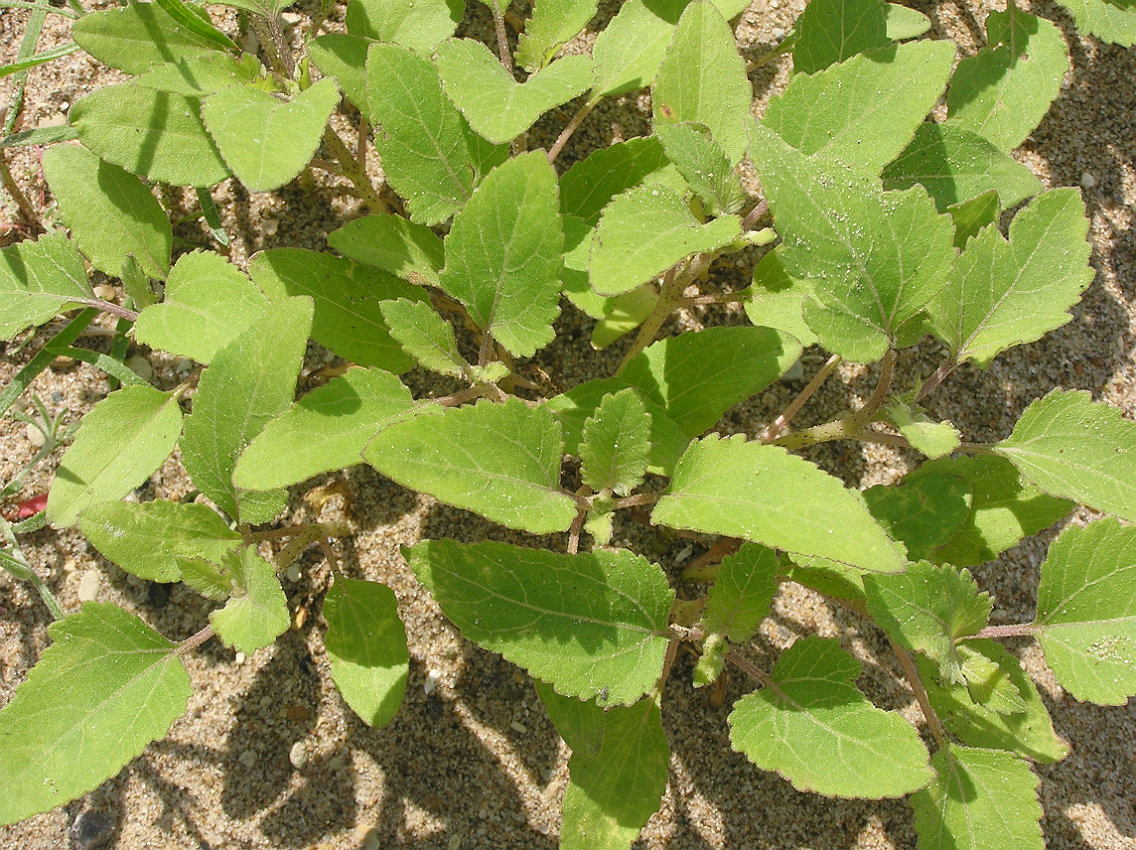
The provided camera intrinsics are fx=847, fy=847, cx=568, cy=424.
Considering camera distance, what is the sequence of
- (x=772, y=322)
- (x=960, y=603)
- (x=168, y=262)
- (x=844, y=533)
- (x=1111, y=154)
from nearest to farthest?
(x=844, y=533) → (x=960, y=603) → (x=772, y=322) → (x=168, y=262) → (x=1111, y=154)

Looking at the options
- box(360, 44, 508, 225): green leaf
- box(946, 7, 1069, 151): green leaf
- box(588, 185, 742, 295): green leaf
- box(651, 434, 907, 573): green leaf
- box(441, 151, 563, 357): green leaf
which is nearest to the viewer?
box(651, 434, 907, 573): green leaf

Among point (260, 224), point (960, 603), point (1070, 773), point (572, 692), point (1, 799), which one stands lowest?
point (1070, 773)

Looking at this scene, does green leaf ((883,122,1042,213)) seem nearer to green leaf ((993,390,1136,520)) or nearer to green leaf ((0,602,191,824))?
green leaf ((993,390,1136,520))

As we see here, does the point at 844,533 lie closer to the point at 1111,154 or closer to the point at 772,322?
the point at 772,322

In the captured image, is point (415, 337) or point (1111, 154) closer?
point (415, 337)

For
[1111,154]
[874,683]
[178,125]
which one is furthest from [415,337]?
[1111,154]

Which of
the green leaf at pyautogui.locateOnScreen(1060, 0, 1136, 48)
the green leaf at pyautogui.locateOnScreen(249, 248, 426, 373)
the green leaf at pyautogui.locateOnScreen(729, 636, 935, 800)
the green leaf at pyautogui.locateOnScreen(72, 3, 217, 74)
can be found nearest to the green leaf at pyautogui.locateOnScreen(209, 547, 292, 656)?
the green leaf at pyautogui.locateOnScreen(249, 248, 426, 373)

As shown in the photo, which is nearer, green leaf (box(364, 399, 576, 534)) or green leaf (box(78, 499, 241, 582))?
green leaf (box(364, 399, 576, 534))
